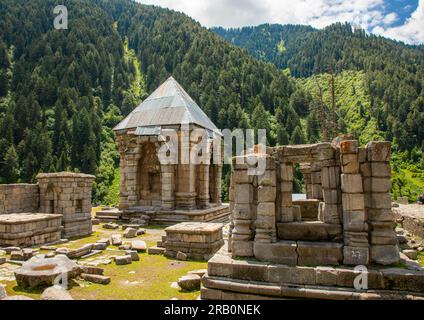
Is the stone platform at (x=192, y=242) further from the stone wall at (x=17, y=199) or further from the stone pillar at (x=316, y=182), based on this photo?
the stone wall at (x=17, y=199)

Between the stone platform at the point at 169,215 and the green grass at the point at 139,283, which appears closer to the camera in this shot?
the green grass at the point at 139,283

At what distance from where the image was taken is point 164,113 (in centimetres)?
1873

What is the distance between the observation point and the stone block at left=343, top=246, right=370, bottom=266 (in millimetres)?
5590

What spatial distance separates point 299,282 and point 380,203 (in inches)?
84.4

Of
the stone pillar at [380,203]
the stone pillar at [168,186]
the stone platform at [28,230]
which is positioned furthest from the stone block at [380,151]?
the stone pillar at [168,186]

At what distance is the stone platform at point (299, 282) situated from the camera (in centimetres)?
504

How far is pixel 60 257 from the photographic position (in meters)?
7.07

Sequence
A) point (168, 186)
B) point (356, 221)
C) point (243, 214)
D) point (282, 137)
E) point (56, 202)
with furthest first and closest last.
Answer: point (282, 137) → point (168, 186) → point (56, 202) → point (243, 214) → point (356, 221)

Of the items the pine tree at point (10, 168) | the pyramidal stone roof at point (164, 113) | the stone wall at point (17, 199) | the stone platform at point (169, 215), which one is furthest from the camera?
the pine tree at point (10, 168)

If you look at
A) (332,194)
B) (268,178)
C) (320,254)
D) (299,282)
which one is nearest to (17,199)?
(268,178)

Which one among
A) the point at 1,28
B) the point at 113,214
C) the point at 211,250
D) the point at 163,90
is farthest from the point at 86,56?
the point at 211,250

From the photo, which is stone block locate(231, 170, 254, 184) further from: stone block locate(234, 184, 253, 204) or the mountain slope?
the mountain slope

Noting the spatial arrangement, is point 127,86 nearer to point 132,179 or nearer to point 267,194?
point 132,179

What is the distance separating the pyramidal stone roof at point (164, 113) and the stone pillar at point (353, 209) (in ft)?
39.8
